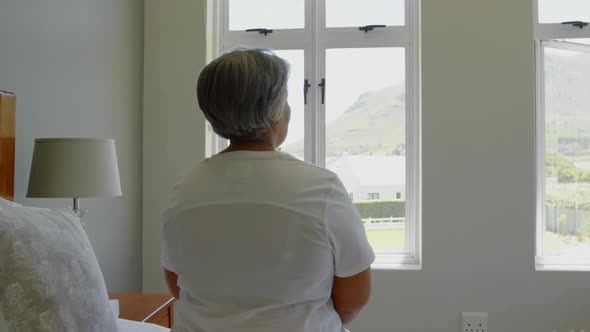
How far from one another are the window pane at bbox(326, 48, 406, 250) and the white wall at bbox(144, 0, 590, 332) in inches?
11.4

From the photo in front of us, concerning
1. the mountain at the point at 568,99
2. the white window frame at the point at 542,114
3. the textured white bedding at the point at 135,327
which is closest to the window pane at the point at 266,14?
the white window frame at the point at 542,114

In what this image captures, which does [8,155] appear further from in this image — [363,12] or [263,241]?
[363,12]

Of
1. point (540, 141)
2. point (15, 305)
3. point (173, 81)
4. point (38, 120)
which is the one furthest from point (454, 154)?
point (15, 305)

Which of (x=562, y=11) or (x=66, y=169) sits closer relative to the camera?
(x=66, y=169)

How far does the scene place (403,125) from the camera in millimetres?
3422

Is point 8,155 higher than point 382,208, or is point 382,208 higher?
point 8,155

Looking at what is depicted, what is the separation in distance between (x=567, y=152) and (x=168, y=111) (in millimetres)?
2506

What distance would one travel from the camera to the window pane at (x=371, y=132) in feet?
11.2

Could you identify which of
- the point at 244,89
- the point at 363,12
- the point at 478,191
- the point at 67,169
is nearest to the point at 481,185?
the point at 478,191

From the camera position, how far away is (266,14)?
3506 mm

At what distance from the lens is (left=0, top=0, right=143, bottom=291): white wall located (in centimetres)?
207

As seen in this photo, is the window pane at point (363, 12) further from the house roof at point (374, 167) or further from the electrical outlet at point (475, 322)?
the electrical outlet at point (475, 322)

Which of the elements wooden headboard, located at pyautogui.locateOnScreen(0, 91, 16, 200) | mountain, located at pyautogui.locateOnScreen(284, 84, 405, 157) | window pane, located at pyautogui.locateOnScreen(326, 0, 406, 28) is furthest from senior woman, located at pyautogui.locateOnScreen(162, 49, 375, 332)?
window pane, located at pyautogui.locateOnScreen(326, 0, 406, 28)

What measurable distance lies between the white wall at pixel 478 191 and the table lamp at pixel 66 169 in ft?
6.07
